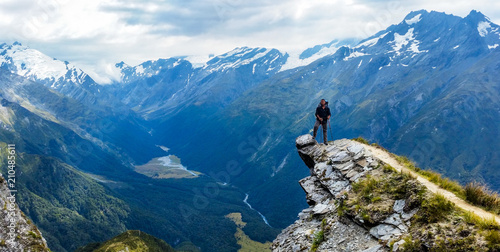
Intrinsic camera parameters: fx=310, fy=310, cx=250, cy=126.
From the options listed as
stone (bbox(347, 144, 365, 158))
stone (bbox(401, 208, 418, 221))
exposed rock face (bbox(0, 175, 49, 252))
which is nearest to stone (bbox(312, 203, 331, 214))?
stone (bbox(347, 144, 365, 158))

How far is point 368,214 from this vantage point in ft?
67.9

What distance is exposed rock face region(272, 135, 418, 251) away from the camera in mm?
19469

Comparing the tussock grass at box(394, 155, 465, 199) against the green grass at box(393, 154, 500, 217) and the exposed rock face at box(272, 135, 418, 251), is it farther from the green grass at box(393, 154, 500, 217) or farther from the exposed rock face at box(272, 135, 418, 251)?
the exposed rock face at box(272, 135, 418, 251)

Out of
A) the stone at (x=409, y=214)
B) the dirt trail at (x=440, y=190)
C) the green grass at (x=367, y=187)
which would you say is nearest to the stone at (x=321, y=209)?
the green grass at (x=367, y=187)

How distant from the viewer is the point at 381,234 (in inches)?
756

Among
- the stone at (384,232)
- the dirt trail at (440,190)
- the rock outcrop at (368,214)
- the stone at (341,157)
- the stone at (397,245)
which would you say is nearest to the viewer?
the rock outcrop at (368,214)

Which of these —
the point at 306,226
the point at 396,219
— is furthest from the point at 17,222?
the point at 396,219

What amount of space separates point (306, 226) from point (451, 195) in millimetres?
10614

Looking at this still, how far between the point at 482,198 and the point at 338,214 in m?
9.17

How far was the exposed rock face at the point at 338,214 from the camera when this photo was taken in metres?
19.5

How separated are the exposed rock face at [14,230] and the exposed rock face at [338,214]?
133ft

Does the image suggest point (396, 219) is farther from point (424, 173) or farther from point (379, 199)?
point (424, 173)

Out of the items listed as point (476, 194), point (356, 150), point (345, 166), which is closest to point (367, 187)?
point (345, 166)

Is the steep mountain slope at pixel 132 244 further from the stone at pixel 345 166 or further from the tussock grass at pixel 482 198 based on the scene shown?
the tussock grass at pixel 482 198
